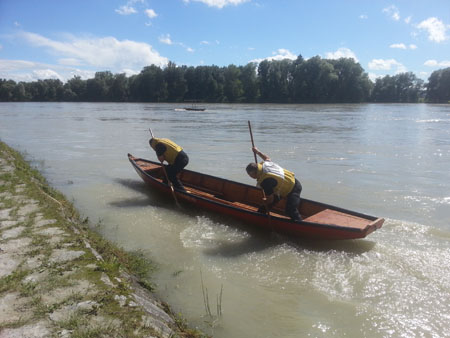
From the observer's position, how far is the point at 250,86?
93.4 meters

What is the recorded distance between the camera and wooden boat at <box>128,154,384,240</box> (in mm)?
6234

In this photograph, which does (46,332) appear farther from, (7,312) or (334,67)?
(334,67)

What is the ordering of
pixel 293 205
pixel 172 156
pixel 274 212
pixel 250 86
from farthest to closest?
pixel 250 86 → pixel 172 156 → pixel 274 212 → pixel 293 205

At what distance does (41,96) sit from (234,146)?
110 metres

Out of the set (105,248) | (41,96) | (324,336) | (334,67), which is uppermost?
(334,67)

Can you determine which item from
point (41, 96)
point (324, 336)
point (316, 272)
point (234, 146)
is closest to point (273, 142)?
point (234, 146)

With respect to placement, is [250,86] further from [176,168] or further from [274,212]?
[274,212]

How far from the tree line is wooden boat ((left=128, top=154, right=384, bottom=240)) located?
254 feet

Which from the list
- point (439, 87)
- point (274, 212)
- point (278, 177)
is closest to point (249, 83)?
point (439, 87)

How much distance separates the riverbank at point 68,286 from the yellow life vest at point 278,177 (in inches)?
108

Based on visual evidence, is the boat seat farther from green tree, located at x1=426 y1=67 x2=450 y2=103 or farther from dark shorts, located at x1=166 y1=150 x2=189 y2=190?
green tree, located at x1=426 y1=67 x2=450 y2=103

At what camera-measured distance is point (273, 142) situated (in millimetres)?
20516

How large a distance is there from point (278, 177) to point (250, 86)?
89.9 m

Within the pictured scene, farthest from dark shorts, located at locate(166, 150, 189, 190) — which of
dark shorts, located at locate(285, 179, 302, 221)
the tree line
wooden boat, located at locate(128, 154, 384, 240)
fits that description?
the tree line
